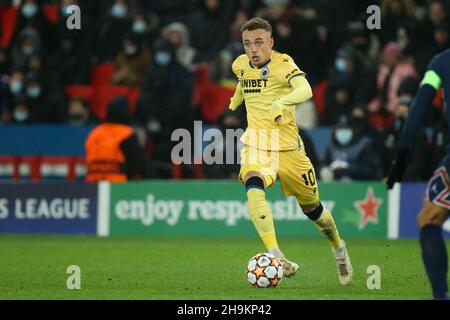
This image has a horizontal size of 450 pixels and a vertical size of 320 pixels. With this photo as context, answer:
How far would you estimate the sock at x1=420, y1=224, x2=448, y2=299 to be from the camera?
8.43 meters

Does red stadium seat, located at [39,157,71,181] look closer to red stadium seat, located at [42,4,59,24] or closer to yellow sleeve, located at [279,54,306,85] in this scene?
red stadium seat, located at [42,4,59,24]

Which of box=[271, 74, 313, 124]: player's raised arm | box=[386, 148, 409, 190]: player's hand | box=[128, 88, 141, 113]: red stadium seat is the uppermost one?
box=[128, 88, 141, 113]: red stadium seat

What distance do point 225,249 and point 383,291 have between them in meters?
4.81

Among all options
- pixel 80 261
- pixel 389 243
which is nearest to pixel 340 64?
pixel 389 243

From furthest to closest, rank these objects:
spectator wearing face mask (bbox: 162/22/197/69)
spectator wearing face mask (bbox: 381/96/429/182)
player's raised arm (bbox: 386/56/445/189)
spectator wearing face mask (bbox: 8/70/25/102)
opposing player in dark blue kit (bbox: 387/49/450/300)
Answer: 1. spectator wearing face mask (bbox: 8/70/25/102)
2. spectator wearing face mask (bbox: 162/22/197/69)
3. spectator wearing face mask (bbox: 381/96/429/182)
4. opposing player in dark blue kit (bbox: 387/49/450/300)
5. player's raised arm (bbox: 386/56/445/189)

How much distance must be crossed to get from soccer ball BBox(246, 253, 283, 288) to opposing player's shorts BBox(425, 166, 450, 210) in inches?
77.8

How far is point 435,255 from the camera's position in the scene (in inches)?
332

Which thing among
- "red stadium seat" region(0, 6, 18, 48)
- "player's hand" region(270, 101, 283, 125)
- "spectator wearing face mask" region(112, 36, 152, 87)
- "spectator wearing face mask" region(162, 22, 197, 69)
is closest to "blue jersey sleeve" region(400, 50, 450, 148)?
"player's hand" region(270, 101, 283, 125)

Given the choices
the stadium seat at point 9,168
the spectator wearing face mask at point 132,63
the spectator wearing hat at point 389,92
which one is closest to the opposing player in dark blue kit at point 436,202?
the spectator wearing hat at point 389,92

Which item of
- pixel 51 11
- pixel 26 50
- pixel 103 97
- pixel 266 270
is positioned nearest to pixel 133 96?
pixel 103 97

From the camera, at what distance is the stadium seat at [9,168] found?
1834 cm

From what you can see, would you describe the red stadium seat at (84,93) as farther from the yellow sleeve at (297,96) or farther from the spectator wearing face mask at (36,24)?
the yellow sleeve at (297,96)

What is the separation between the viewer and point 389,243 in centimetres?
1558

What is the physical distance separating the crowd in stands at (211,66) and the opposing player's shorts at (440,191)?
8.37 meters
